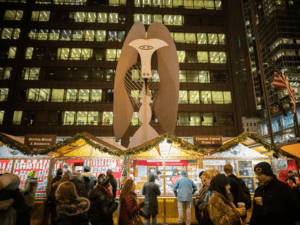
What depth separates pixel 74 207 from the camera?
2.82 meters

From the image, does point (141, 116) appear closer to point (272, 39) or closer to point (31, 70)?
point (31, 70)

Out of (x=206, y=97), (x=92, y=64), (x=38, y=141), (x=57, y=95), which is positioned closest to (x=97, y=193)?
(x=38, y=141)

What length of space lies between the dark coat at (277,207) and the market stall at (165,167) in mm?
4966

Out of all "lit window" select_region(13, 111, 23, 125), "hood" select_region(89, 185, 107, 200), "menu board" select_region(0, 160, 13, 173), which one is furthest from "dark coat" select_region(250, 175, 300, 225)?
"lit window" select_region(13, 111, 23, 125)

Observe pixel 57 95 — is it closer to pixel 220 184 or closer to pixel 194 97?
pixel 194 97

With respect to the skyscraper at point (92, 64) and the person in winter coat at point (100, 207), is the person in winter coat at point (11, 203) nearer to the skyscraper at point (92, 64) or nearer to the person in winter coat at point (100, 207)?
the person in winter coat at point (100, 207)

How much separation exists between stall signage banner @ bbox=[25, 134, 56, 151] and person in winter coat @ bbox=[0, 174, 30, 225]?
5834 millimetres

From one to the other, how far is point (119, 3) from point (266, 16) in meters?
72.1

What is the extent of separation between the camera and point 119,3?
3362 centimetres

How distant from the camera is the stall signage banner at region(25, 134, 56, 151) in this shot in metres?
8.31

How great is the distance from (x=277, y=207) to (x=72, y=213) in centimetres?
279

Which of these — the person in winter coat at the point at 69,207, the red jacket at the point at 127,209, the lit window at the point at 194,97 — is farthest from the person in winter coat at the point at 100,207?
the lit window at the point at 194,97

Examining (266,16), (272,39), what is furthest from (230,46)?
(266,16)

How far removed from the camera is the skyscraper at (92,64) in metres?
28.9
